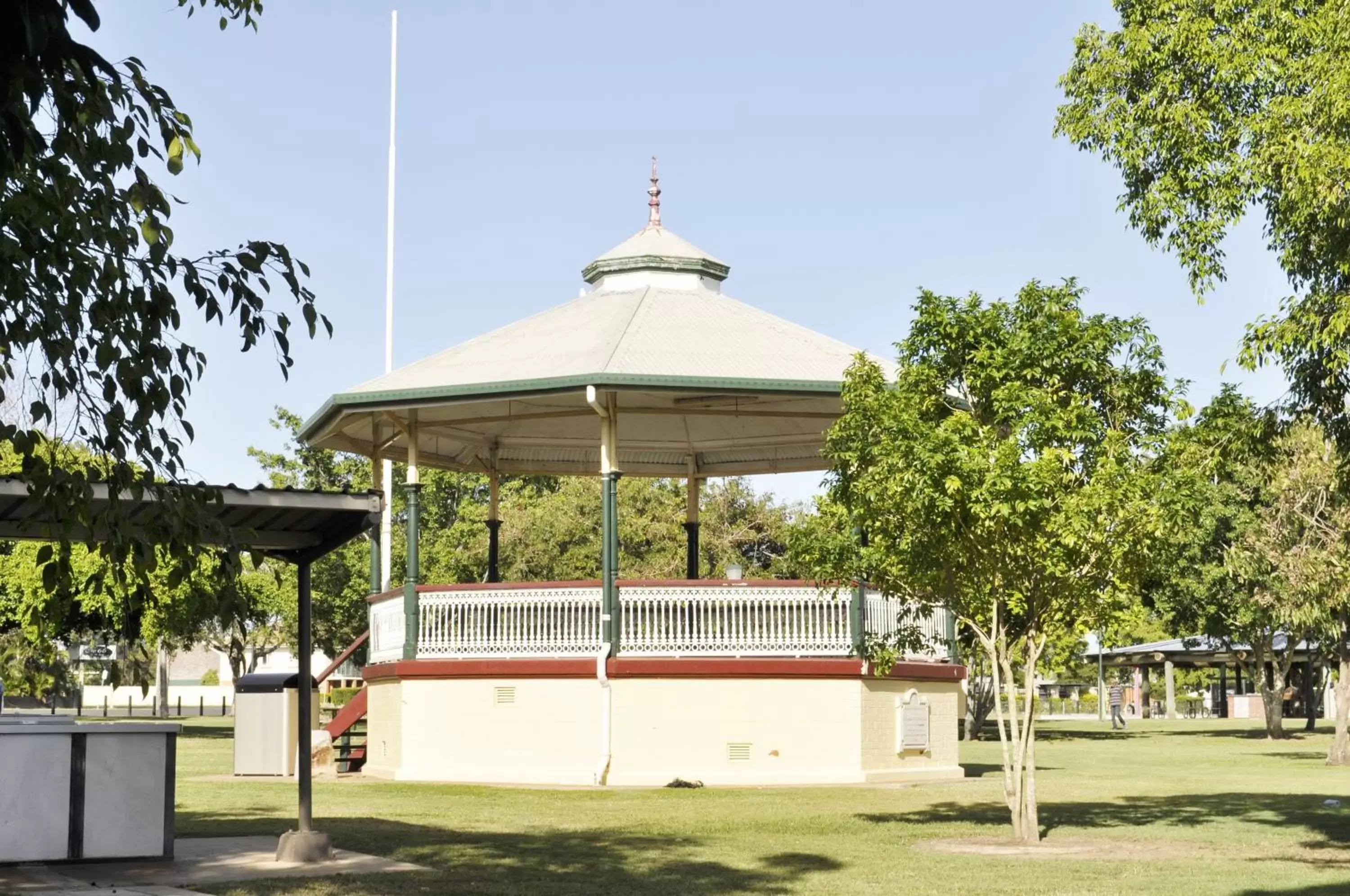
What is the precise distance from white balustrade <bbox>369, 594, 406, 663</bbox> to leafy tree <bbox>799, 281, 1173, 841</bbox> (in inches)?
413

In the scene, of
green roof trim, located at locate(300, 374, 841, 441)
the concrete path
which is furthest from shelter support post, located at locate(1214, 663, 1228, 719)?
the concrete path

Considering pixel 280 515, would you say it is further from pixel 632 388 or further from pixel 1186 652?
pixel 1186 652

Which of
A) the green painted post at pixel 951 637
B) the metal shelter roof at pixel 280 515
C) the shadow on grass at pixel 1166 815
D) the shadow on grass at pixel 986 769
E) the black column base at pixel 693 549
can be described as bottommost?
the shadow on grass at pixel 1166 815

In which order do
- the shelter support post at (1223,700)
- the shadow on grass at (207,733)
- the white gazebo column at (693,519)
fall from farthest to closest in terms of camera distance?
the shelter support post at (1223,700)
the shadow on grass at (207,733)
the white gazebo column at (693,519)

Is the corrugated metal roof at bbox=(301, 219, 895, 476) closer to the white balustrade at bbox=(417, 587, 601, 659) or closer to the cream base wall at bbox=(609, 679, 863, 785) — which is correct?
the white balustrade at bbox=(417, 587, 601, 659)

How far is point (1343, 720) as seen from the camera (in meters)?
32.3

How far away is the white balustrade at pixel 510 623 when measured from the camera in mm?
23641

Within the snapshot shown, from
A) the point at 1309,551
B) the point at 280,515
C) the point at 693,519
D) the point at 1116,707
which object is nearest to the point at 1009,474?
the point at 280,515

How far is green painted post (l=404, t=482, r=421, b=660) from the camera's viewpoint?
80.7ft

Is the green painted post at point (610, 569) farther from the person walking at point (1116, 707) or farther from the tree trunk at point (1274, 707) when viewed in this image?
the person walking at point (1116, 707)

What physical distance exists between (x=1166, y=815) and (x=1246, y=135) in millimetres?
7689

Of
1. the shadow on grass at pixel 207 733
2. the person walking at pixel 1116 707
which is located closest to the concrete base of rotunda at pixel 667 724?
the shadow on grass at pixel 207 733

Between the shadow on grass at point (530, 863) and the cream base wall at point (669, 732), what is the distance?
246 inches

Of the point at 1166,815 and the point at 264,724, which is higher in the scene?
the point at 264,724
